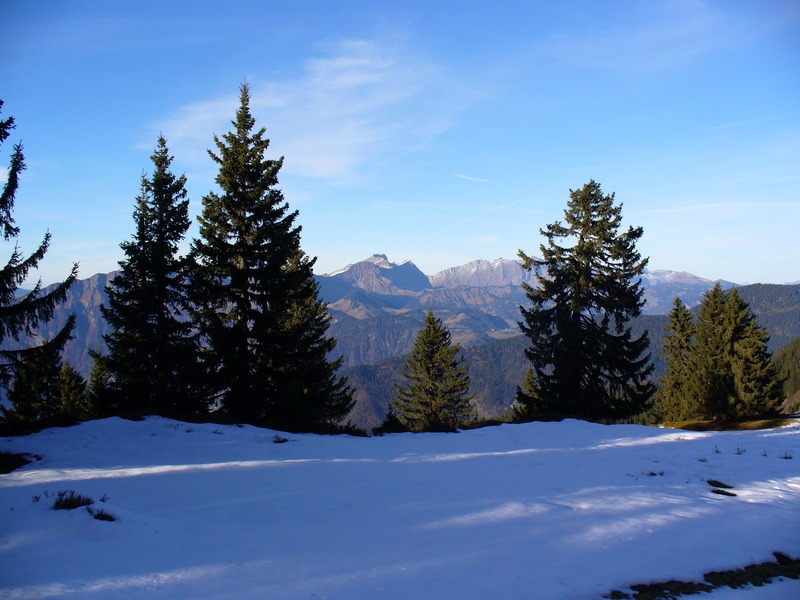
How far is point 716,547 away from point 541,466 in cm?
401

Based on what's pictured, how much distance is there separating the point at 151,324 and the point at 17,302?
729 centimetres

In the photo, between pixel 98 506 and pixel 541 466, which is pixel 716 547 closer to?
pixel 541 466

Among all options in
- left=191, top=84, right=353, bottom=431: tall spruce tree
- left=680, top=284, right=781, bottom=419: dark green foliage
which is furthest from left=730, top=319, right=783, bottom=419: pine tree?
left=191, top=84, right=353, bottom=431: tall spruce tree

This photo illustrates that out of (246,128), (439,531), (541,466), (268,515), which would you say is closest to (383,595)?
(439,531)

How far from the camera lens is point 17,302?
10.8 metres

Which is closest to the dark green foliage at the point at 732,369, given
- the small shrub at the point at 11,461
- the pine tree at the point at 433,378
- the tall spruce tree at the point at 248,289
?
the pine tree at the point at 433,378

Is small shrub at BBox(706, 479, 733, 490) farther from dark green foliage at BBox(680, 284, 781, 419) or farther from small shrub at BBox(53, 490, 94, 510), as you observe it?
dark green foliage at BBox(680, 284, 781, 419)

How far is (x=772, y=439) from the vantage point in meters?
12.4

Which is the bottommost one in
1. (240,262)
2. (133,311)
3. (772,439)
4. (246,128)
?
(772,439)

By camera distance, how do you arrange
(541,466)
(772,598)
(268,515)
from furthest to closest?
1. (541,466)
2. (268,515)
3. (772,598)

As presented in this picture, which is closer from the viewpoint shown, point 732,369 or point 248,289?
point 248,289

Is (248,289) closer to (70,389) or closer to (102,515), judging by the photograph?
(102,515)

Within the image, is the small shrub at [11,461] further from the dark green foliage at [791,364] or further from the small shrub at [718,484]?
the dark green foliage at [791,364]

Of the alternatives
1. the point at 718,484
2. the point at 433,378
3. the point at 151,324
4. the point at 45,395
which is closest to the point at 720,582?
the point at 718,484
